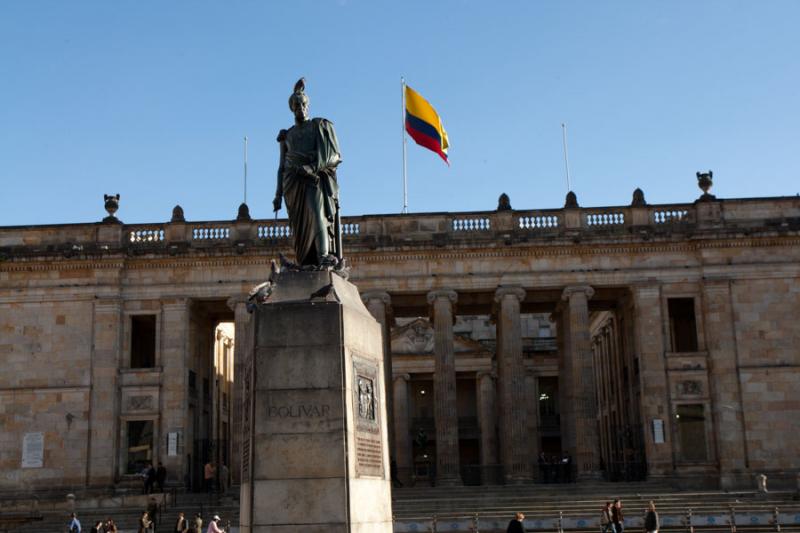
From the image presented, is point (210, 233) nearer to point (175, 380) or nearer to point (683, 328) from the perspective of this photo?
point (175, 380)

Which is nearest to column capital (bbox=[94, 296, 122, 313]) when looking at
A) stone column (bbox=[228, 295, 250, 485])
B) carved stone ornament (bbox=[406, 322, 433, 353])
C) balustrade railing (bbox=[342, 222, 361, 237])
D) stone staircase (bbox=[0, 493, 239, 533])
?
stone column (bbox=[228, 295, 250, 485])

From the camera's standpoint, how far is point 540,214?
4200 cm

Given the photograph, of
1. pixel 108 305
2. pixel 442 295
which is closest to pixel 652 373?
pixel 442 295

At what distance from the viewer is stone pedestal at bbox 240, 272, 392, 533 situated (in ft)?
38.2

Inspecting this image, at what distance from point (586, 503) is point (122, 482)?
17897 mm

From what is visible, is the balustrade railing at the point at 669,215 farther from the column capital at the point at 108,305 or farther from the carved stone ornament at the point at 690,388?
the column capital at the point at 108,305

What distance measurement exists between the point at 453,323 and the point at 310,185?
29.1m

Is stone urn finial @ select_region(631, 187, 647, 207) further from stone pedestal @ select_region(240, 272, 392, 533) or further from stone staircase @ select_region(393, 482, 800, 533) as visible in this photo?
stone pedestal @ select_region(240, 272, 392, 533)

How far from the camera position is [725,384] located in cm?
3969

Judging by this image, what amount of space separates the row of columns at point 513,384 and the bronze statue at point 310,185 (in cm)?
2693

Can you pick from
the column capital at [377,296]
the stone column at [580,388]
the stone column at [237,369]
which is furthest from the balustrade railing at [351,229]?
the stone column at [580,388]

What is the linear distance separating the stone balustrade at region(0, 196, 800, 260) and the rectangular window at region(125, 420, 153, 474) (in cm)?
694

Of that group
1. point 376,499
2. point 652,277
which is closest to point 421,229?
point 652,277

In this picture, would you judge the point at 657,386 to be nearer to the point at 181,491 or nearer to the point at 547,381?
the point at 181,491
